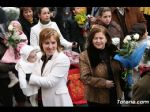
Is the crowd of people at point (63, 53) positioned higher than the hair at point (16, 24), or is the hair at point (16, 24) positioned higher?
the hair at point (16, 24)

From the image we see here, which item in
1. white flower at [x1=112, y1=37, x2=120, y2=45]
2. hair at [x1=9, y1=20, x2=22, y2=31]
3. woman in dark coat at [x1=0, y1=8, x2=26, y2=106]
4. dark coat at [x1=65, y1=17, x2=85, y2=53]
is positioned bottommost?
woman in dark coat at [x1=0, y1=8, x2=26, y2=106]

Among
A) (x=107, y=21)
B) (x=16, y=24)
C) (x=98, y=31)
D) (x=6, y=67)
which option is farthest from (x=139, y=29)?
(x=6, y=67)

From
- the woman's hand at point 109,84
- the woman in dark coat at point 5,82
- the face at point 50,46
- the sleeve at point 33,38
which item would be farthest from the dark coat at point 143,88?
the woman in dark coat at point 5,82

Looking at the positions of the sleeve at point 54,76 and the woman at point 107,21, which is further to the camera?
the woman at point 107,21

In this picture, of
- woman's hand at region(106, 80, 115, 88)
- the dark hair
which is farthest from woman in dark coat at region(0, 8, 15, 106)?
the dark hair

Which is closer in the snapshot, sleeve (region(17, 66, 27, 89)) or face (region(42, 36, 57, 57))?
face (region(42, 36, 57, 57))

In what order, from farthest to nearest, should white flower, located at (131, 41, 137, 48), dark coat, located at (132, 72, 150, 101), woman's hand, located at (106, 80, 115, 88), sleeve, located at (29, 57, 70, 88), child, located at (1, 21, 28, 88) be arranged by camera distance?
child, located at (1, 21, 28, 88) < white flower, located at (131, 41, 137, 48) < woman's hand, located at (106, 80, 115, 88) < sleeve, located at (29, 57, 70, 88) < dark coat, located at (132, 72, 150, 101)

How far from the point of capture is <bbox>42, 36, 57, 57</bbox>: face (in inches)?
148

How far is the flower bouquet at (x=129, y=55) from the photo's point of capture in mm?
3929

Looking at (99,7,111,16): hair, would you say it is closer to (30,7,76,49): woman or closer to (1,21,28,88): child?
(30,7,76,49): woman

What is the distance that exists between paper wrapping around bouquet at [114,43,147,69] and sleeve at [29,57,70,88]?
44cm

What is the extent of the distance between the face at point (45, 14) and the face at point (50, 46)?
0.37 metres

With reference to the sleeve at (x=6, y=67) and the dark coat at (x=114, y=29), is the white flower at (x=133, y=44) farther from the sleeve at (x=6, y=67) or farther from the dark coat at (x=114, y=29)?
the sleeve at (x=6, y=67)
